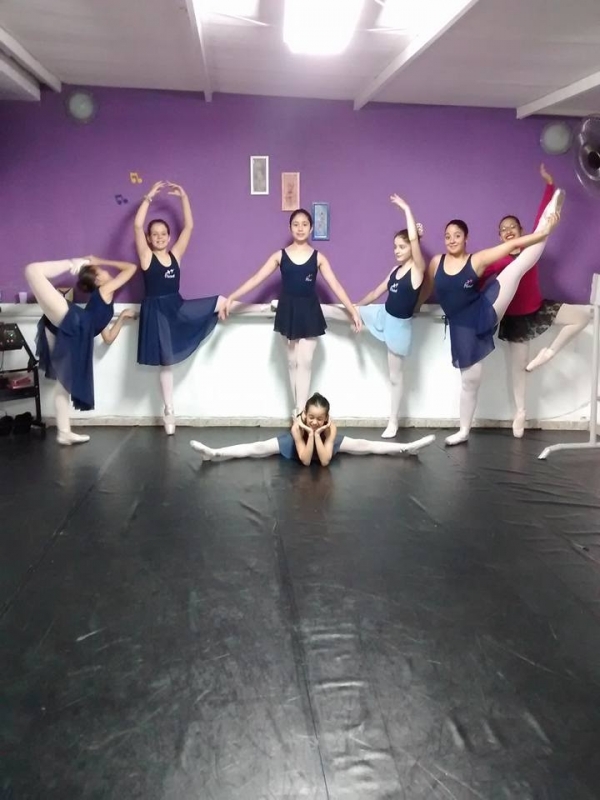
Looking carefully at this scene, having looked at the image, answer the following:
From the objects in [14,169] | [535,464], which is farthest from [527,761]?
[14,169]

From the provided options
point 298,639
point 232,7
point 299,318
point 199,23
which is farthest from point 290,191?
point 298,639

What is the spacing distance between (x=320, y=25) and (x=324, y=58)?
1.69 ft

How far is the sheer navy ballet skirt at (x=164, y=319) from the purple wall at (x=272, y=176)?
0.26 m

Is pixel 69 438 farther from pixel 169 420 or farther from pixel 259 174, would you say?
pixel 259 174

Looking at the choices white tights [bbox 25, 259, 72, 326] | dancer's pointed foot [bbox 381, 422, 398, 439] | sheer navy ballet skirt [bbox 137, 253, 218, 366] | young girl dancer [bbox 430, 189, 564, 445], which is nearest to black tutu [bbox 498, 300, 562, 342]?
young girl dancer [bbox 430, 189, 564, 445]

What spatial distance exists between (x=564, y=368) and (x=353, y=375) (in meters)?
1.66

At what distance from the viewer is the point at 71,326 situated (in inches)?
166

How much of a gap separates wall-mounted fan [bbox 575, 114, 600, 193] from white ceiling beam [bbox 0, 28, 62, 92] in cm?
329

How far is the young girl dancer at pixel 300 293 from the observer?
4566 mm

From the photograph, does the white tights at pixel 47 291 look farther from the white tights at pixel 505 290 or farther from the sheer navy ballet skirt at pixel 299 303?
the white tights at pixel 505 290

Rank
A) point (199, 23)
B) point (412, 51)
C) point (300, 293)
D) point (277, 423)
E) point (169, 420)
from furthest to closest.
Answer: point (277, 423) → point (169, 420) → point (300, 293) → point (412, 51) → point (199, 23)

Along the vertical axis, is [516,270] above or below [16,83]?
below

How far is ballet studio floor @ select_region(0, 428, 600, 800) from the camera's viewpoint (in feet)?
4.97

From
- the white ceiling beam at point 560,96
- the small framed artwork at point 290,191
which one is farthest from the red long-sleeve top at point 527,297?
the small framed artwork at point 290,191
